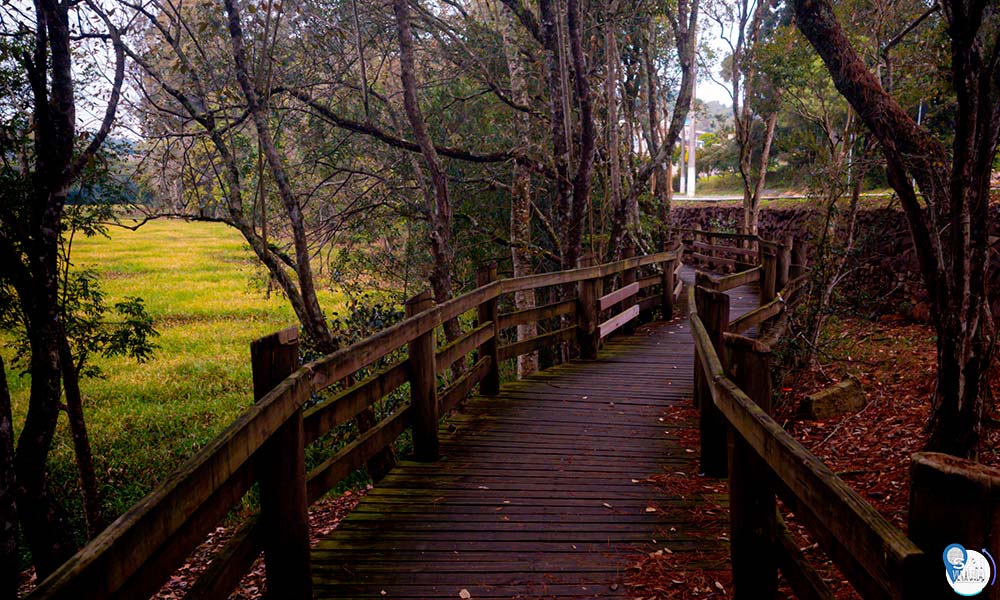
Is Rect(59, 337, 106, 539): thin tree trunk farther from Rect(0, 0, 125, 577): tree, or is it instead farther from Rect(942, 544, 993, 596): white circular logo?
Rect(942, 544, 993, 596): white circular logo

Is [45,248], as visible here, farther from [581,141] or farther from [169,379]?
[169,379]

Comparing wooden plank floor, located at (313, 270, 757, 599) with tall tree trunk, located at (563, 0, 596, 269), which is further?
Answer: tall tree trunk, located at (563, 0, 596, 269)

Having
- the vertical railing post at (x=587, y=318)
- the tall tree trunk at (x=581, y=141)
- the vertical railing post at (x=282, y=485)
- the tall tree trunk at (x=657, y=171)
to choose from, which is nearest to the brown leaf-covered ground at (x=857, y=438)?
the vertical railing post at (x=282, y=485)

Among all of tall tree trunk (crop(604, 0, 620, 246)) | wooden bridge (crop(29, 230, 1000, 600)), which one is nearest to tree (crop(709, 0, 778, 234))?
tall tree trunk (crop(604, 0, 620, 246))

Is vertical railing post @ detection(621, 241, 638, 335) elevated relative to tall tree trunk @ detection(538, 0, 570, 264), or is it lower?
lower

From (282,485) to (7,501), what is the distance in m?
3.12

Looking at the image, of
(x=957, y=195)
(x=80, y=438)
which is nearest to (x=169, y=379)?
(x=80, y=438)

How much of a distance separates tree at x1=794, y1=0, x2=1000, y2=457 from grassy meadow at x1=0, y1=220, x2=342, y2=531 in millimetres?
8917

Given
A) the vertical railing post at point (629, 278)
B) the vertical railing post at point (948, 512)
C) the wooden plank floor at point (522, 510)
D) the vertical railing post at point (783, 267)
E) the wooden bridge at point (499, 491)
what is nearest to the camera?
the vertical railing post at point (948, 512)

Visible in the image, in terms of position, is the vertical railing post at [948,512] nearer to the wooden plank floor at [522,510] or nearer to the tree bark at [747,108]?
the wooden plank floor at [522,510]

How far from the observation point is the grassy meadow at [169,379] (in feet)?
41.0

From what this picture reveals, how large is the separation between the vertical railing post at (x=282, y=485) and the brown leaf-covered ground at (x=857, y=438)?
1701mm

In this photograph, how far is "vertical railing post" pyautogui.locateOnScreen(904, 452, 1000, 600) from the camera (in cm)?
163

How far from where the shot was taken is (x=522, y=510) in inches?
187
